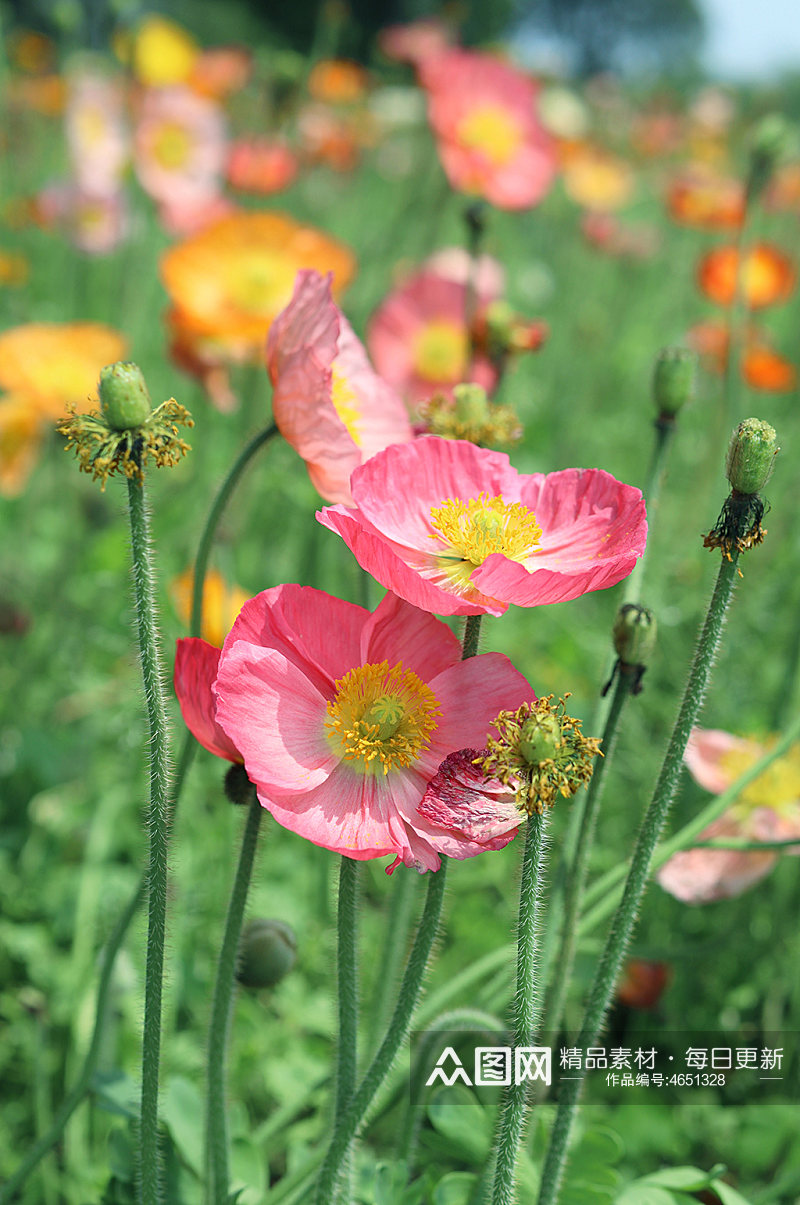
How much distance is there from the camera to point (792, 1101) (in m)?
1.39

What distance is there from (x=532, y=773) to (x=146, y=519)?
11.6 inches

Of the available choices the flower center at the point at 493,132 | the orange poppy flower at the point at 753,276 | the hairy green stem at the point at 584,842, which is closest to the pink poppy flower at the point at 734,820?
the hairy green stem at the point at 584,842

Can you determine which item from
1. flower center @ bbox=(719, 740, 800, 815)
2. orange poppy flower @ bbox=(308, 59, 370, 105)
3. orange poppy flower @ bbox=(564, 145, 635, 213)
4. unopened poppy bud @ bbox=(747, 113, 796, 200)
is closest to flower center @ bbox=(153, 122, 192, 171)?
orange poppy flower @ bbox=(308, 59, 370, 105)

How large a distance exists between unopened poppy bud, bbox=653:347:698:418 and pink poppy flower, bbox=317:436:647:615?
22 centimetres

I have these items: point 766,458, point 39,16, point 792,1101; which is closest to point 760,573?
point 792,1101

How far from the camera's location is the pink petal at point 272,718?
2.21 feet

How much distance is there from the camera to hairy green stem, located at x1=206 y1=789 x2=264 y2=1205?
763 mm

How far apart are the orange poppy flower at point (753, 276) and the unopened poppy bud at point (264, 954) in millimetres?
2179

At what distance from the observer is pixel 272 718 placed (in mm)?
705

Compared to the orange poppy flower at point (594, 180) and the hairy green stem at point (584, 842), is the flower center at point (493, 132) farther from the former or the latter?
the orange poppy flower at point (594, 180)

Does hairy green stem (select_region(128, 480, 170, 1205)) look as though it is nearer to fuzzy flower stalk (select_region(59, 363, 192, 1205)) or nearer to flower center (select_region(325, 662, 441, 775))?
fuzzy flower stalk (select_region(59, 363, 192, 1205))

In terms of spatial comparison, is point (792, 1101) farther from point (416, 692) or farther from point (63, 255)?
point (63, 255)

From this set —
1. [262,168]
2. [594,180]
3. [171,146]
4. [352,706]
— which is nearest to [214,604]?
[352,706]

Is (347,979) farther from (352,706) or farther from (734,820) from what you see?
(734,820)
